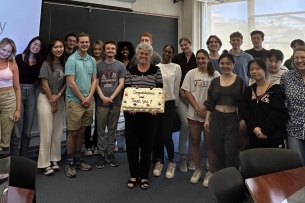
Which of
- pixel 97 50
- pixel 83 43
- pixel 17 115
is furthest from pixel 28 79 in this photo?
pixel 97 50

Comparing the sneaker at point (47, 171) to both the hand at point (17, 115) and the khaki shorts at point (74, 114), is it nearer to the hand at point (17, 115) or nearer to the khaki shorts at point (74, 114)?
the khaki shorts at point (74, 114)

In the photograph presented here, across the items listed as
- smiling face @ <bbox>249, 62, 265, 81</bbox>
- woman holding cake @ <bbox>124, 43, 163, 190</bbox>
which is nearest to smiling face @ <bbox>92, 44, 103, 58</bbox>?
woman holding cake @ <bbox>124, 43, 163, 190</bbox>

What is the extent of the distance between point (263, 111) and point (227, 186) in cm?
120

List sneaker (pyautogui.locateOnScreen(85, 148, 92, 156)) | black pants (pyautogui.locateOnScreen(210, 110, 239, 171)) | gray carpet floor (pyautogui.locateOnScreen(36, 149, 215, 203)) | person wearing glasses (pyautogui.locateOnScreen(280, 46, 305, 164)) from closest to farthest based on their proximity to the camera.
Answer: person wearing glasses (pyautogui.locateOnScreen(280, 46, 305, 164)), black pants (pyautogui.locateOnScreen(210, 110, 239, 171)), gray carpet floor (pyautogui.locateOnScreen(36, 149, 215, 203)), sneaker (pyautogui.locateOnScreen(85, 148, 92, 156))

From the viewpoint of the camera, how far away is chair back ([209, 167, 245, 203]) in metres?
1.52

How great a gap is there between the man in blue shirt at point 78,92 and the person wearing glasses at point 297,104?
210 centimetres

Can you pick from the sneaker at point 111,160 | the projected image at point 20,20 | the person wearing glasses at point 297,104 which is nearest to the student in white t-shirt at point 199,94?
the person wearing glasses at point 297,104

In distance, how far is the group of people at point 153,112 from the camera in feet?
8.41

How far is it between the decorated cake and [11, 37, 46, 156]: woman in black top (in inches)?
48.5

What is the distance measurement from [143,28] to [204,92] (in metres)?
2.92

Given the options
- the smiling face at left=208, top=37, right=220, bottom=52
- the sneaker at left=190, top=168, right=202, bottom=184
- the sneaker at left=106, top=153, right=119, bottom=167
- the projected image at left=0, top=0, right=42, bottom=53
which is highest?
the projected image at left=0, top=0, right=42, bottom=53

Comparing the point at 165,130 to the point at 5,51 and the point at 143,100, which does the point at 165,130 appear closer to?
the point at 143,100

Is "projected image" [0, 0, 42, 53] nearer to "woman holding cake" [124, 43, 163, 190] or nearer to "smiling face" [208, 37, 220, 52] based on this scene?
"woman holding cake" [124, 43, 163, 190]

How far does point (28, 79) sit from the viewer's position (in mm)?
3393
